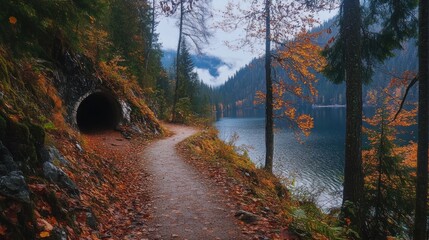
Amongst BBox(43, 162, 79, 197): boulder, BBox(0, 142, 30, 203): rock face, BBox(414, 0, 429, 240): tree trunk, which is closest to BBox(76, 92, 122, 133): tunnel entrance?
BBox(43, 162, 79, 197): boulder

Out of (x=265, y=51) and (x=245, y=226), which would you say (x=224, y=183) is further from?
(x=265, y=51)

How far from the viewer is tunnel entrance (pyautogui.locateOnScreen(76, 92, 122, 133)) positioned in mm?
16172

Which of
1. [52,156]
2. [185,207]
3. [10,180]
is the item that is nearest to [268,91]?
[185,207]

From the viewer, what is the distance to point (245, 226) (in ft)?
17.7

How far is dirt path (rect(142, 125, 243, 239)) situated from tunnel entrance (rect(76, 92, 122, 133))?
21.9ft

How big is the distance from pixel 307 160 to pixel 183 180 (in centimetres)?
2937

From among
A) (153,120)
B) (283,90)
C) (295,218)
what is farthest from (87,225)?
(153,120)

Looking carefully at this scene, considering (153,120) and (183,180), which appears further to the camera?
(153,120)

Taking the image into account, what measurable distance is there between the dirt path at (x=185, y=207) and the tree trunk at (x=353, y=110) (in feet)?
9.73

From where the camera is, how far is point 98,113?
19.2 meters

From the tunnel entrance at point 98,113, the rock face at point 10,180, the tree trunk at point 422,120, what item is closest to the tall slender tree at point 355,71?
the tree trunk at point 422,120

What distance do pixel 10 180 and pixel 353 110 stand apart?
6.62m

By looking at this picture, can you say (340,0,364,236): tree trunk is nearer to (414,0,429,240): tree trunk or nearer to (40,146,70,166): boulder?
(414,0,429,240): tree trunk

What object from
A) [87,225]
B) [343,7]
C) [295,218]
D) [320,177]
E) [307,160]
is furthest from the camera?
[307,160]
